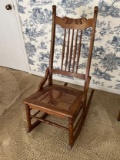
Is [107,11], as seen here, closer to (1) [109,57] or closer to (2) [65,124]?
(1) [109,57]

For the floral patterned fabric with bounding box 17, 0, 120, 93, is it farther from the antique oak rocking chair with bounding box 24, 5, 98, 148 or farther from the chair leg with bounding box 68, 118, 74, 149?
the chair leg with bounding box 68, 118, 74, 149

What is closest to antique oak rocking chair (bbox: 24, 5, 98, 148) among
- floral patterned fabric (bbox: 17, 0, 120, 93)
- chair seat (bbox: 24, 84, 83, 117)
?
chair seat (bbox: 24, 84, 83, 117)

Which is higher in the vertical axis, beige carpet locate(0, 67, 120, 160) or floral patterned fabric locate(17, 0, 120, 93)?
floral patterned fabric locate(17, 0, 120, 93)

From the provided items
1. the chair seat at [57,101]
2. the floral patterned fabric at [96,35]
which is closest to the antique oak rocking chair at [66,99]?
the chair seat at [57,101]

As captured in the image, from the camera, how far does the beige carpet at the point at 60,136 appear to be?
153 cm

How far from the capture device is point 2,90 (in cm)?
234

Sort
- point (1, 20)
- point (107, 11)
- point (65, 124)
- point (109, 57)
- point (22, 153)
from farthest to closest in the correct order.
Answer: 1. point (1, 20)
2. point (109, 57)
3. point (65, 124)
4. point (107, 11)
5. point (22, 153)

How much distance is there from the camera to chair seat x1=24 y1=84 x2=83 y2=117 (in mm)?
1455

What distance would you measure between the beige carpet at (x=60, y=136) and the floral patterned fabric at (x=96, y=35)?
27 cm

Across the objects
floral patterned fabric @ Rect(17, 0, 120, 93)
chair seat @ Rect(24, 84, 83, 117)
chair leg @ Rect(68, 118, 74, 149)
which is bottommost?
chair leg @ Rect(68, 118, 74, 149)

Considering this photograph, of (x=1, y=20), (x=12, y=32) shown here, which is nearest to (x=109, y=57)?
(x=12, y=32)

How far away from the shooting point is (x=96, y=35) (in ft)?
6.15

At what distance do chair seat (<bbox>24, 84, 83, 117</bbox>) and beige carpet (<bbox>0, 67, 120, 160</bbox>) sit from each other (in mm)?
345

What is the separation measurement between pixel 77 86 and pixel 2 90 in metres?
0.99
